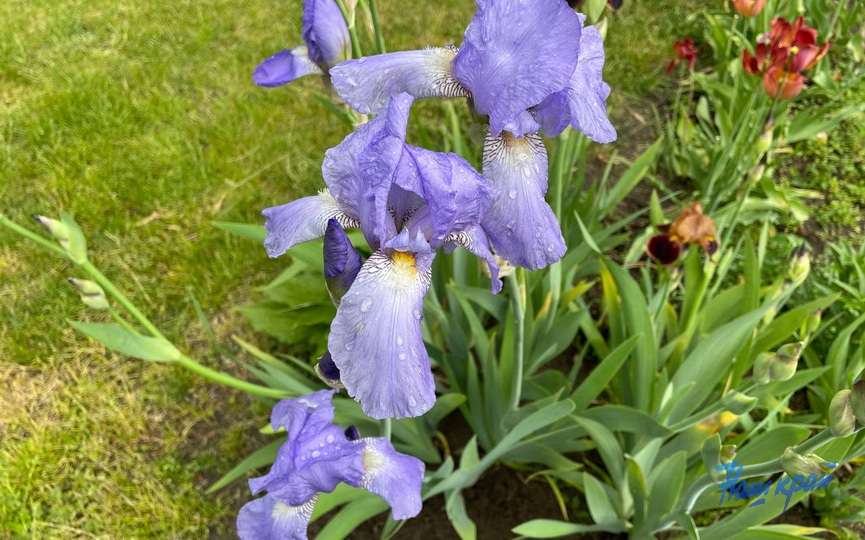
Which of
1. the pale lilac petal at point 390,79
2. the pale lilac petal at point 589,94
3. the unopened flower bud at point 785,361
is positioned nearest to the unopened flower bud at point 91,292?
the pale lilac petal at point 390,79

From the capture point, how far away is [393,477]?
1266 mm

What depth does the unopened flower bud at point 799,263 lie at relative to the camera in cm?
197

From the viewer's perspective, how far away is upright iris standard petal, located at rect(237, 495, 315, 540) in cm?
125

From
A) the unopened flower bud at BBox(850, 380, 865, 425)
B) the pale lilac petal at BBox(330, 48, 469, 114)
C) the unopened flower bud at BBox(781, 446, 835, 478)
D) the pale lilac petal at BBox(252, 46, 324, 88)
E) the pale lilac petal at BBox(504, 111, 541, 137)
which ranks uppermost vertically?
the pale lilac petal at BBox(330, 48, 469, 114)

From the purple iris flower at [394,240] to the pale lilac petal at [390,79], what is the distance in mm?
157

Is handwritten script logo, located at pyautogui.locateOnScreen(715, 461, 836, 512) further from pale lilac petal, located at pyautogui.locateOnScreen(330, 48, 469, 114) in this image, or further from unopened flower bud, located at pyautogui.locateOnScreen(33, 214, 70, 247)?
unopened flower bud, located at pyautogui.locateOnScreen(33, 214, 70, 247)

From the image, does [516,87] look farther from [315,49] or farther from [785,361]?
[785,361]

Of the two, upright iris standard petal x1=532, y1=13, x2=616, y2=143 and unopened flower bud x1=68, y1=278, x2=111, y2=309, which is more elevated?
upright iris standard petal x1=532, y1=13, x2=616, y2=143

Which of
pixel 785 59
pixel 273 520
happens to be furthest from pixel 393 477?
pixel 785 59

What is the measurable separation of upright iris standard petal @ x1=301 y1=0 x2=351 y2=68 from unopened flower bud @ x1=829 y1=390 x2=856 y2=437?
146 cm

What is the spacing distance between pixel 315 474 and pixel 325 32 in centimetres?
116

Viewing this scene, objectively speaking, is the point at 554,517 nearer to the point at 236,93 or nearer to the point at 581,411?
the point at 581,411

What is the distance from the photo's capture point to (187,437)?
248cm

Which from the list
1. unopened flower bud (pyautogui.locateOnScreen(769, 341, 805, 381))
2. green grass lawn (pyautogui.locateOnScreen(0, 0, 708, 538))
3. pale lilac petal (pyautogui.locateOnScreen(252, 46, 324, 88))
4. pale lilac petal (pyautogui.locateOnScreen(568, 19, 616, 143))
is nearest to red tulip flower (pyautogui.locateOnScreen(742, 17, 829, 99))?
unopened flower bud (pyautogui.locateOnScreen(769, 341, 805, 381))
